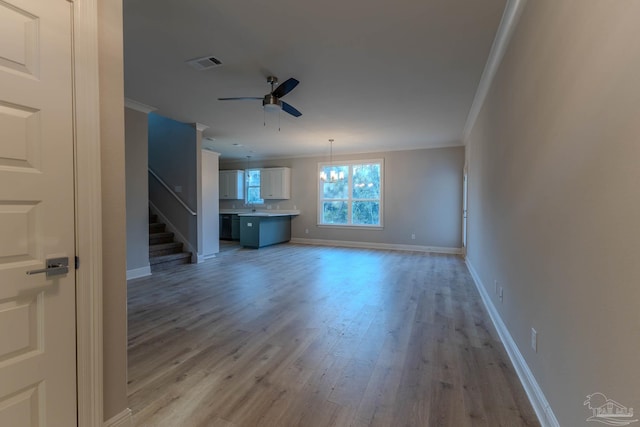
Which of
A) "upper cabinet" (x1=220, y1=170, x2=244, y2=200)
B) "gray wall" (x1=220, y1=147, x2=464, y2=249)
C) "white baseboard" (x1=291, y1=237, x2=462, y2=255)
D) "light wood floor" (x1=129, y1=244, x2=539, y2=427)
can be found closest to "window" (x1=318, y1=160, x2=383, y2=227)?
"gray wall" (x1=220, y1=147, x2=464, y2=249)

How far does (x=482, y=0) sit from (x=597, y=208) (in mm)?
1740

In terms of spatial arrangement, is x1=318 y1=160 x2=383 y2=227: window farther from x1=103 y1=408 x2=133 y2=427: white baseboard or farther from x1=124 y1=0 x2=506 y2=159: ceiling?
x1=103 y1=408 x2=133 y2=427: white baseboard

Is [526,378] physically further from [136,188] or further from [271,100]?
[136,188]

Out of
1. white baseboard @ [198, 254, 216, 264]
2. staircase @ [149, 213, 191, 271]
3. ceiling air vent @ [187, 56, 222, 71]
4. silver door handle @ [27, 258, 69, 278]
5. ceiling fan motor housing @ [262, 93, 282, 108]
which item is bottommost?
white baseboard @ [198, 254, 216, 264]

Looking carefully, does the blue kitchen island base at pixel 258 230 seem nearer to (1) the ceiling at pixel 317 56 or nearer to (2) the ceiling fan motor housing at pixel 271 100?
(1) the ceiling at pixel 317 56

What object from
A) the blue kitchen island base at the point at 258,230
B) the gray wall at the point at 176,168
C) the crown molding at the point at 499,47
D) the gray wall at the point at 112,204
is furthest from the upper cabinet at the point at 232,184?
the gray wall at the point at 112,204

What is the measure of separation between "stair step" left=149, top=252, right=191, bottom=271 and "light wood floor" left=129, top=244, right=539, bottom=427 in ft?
2.92

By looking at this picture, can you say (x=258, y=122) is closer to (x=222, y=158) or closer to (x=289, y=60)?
(x=289, y=60)

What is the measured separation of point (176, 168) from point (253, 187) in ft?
11.4

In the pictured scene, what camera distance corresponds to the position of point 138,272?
4277 millimetres

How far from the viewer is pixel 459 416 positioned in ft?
4.94

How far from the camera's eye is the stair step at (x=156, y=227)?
552cm
